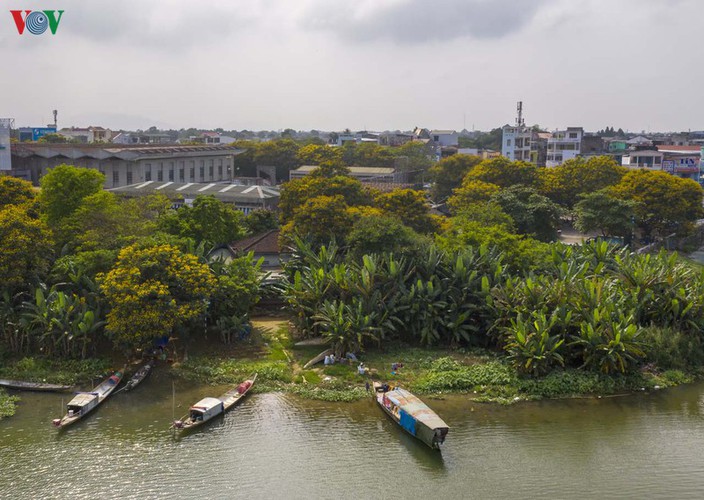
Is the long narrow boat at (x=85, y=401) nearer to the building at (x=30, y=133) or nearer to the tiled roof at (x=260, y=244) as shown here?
the tiled roof at (x=260, y=244)

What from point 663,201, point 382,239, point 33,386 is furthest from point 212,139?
point 33,386

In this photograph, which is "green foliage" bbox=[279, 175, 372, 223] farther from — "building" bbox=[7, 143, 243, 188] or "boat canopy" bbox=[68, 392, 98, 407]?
"building" bbox=[7, 143, 243, 188]

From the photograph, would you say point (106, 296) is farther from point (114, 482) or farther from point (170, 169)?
point (170, 169)

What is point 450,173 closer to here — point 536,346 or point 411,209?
point 411,209

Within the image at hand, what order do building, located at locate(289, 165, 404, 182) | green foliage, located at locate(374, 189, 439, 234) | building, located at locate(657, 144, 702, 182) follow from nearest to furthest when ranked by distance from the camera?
green foliage, located at locate(374, 189, 439, 234)
building, located at locate(289, 165, 404, 182)
building, located at locate(657, 144, 702, 182)

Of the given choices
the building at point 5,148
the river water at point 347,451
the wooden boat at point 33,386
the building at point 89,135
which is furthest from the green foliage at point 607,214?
the building at point 89,135

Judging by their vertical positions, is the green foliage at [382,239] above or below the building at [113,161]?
below

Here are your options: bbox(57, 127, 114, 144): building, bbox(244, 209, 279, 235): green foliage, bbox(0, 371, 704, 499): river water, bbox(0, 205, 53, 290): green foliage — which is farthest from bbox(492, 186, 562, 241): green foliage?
bbox(57, 127, 114, 144): building
